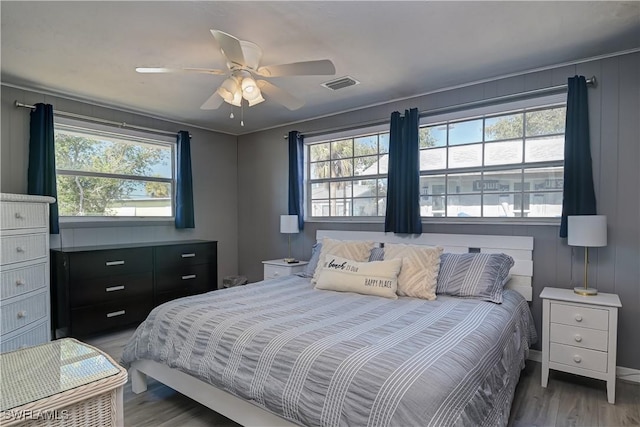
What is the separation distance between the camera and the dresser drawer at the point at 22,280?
8.27ft

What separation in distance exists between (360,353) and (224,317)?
0.90 m

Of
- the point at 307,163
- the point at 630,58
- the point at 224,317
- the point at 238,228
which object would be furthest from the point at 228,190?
the point at 630,58

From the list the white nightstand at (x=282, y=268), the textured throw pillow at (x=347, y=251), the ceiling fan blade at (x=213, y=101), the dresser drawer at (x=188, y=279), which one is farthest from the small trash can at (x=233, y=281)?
the ceiling fan blade at (x=213, y=101)

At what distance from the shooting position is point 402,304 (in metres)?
2.45

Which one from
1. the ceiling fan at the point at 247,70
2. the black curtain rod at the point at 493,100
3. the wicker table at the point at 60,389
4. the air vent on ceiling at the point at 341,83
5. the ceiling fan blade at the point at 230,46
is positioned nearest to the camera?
the wicker table at the point at 60,389

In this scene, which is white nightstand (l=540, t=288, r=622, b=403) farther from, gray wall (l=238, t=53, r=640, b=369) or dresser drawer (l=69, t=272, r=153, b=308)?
dresser drawer (l=69, t=272, r=153, b=308)

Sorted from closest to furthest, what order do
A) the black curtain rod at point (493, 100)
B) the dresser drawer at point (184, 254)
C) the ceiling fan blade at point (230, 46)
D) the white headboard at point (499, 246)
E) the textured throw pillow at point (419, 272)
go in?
the ceiling fan blade at point (230, 46), the textured throw pillow at point (419, 272), the black curtain rod at point (493, 100), the white headboard at point (499, 246), the dresser drawer at point (184, 254)

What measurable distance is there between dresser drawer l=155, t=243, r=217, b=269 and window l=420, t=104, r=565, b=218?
2633 mm

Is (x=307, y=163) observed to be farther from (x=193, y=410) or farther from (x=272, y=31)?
(x=193, y=410)

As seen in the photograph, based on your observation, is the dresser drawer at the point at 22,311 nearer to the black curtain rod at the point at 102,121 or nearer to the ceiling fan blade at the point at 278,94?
the black curtain rod at the point at 102,121

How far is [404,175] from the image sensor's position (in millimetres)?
3541

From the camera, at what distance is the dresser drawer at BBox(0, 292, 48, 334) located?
8.29 ft

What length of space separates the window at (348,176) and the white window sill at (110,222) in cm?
190

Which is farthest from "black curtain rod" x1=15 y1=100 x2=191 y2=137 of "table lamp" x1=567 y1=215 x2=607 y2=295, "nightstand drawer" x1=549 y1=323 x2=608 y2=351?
"nightstand drawer" x1=549 y1=323 x2=608 y2=351
